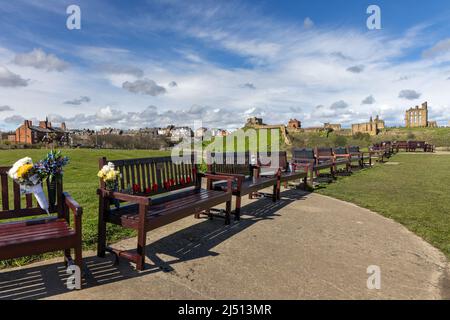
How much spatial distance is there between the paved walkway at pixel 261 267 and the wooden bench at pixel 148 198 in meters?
0.37

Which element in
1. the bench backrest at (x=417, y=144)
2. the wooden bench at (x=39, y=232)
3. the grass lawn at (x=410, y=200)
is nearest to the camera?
the wooden bench at (x=39, y=232)

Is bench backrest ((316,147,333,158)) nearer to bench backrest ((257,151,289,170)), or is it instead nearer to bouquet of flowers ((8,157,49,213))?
bench backrest ((257,151,289,170))

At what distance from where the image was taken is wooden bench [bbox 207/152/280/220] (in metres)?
5.50

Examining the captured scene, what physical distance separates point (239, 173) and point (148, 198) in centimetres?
419

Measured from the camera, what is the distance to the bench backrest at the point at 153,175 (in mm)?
4156

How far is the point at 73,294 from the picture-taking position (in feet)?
8.98

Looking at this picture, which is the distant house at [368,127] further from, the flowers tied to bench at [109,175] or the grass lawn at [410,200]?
the flowers tied to bench at [109,175]

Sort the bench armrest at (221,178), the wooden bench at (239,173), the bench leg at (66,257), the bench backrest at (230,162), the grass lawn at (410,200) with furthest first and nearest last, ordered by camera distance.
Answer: the bench backrest at (230,162), the wooden bench at (239,173), the bench armrest at (221,178), the grass lawn at (410,200), the bench leg at (66,257)

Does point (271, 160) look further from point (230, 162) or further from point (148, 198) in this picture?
point (148, 198)

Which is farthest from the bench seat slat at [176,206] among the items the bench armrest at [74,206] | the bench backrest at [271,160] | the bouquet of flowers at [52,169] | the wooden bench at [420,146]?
the wooden bench at [420,146]

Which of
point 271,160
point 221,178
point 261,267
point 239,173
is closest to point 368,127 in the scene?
point 271,160
